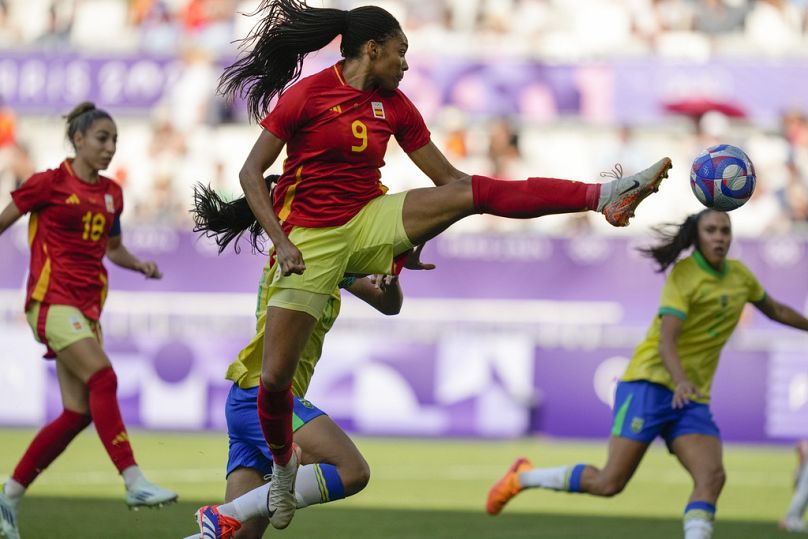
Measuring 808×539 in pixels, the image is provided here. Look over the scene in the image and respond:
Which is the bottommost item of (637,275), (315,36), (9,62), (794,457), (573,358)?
(794,457)

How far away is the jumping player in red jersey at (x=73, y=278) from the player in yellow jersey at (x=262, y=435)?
72.2 inches

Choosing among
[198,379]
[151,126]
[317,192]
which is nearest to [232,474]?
[317,192]

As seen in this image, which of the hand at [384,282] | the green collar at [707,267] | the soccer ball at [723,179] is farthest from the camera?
the green collar at [707,267]

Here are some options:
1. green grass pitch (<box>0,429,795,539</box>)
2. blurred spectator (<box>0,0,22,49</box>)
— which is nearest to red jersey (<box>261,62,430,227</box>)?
green grass pitch (<box>0,429,795,539</box>)

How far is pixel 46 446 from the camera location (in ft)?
28.2

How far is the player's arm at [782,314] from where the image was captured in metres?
8.59

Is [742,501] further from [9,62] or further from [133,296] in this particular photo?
[9,62]

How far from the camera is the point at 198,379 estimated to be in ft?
51.9

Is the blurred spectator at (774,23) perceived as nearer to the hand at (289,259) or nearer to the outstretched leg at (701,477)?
the outstretched leg at (701,477)

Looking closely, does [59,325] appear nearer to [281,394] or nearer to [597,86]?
[281,394]

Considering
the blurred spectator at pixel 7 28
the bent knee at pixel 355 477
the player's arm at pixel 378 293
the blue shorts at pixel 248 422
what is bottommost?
the bent knee at pixel 355 477

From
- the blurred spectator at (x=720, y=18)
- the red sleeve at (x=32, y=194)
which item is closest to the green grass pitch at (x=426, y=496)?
the red sleeve at (x=32, y=194)

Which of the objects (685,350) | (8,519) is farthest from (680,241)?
(8,519)

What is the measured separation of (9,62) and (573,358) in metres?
9.64
